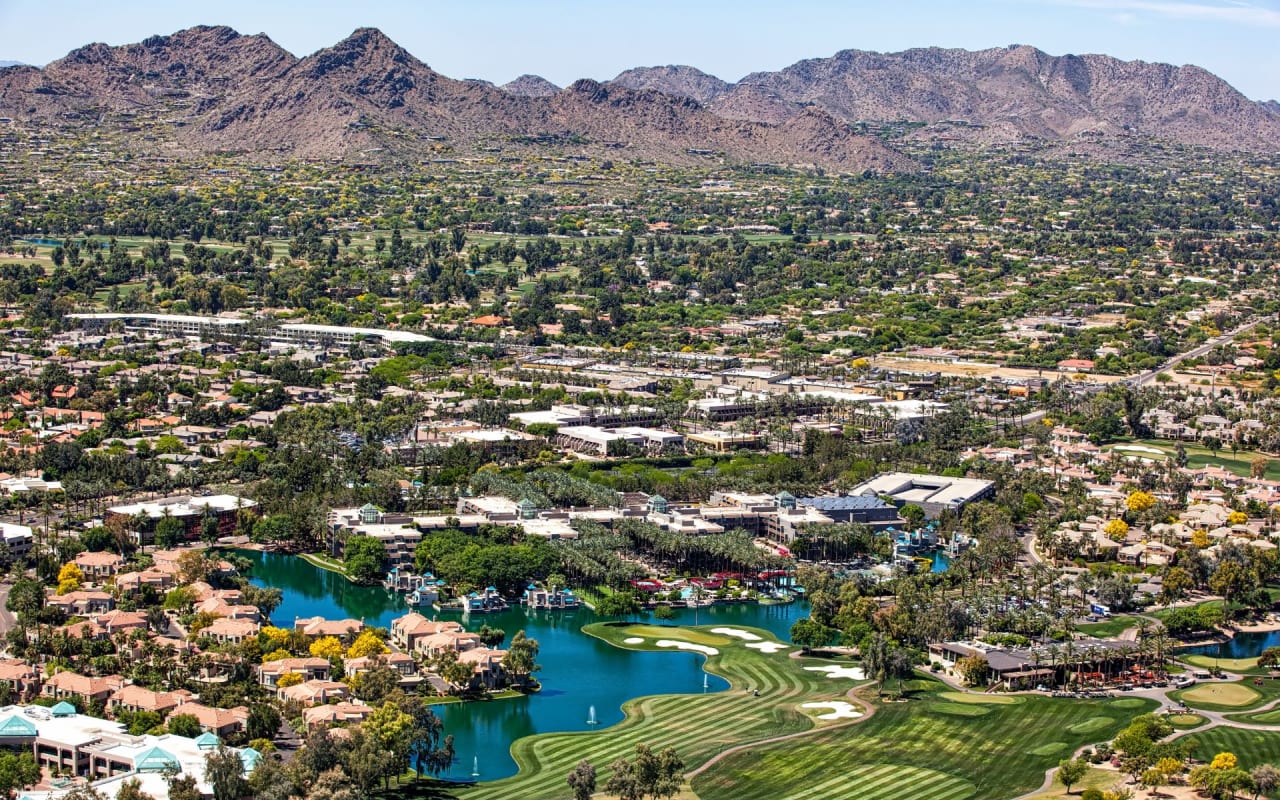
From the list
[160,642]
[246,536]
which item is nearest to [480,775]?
[160,642]

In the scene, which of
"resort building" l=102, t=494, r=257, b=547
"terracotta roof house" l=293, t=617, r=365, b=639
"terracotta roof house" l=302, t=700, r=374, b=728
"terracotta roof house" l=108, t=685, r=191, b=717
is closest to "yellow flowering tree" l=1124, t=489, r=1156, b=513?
"terracotta roof house" l=293, t=617, r=365, b=639

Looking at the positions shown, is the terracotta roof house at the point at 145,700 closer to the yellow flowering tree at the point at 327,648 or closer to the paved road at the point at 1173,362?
the yellow flowering tree at the point at 327,648

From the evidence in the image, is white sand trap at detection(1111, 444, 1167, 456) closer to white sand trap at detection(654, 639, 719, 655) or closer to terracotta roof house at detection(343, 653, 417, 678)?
white sand trap at detection(654, 639, 719, 655)

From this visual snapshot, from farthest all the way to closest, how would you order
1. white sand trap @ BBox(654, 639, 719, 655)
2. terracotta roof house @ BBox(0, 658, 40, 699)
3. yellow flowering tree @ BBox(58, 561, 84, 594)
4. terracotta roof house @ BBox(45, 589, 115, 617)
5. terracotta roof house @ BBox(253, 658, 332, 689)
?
yellow flowering tree @ BBox(58, 561, 84, 594), white sand trap @ BBox(654, 639, 719, 655), terracotta roof house @ BBox(45, 589, 115, 617), terracotta roof house @ BBox(253, 658, 332, 689), terracotta roof house @ BBox(0, 658, 40, 699)

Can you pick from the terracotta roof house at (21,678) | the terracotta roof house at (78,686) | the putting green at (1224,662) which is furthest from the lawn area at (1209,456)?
the terracotta roof house at (21,678)

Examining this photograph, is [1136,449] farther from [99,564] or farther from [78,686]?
[78,686]

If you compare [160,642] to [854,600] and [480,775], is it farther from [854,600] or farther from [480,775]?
→ [854,600]
